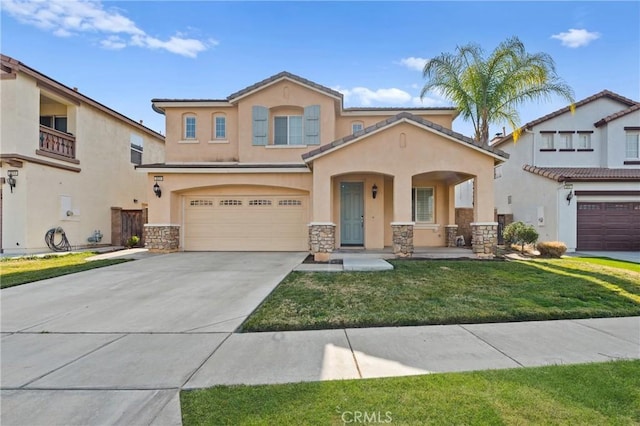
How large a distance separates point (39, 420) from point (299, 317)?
324 centimetres

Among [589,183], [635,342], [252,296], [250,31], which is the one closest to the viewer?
[635,342]

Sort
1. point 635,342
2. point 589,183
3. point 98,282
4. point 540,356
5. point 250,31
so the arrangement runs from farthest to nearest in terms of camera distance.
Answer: point 589,183, point 250,31, point 98,282, point 635,342, point 540,356

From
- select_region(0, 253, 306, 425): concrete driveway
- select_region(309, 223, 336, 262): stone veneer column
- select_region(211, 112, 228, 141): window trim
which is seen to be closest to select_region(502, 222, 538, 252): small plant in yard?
select_region(309, 223, 336, 262): stone veneer column

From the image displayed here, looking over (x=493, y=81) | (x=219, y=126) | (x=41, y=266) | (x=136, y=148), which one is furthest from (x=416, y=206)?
(x=136, y=148)

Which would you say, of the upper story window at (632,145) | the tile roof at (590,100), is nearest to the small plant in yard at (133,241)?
the tile roof at (590,100)

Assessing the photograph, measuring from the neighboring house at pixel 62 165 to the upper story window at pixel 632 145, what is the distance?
25.3 meters

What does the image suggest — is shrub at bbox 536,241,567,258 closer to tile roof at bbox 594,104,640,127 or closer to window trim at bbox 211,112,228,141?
tile roof at bbox 594,104,640,127

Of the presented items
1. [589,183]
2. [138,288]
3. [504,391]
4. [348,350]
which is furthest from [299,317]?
[589,183]

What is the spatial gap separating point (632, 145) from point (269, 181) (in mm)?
18902

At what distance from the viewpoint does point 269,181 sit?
14047 mm

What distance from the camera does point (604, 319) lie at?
210 inches

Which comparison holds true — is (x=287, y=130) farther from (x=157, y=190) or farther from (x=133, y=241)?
(x=133, y=241)

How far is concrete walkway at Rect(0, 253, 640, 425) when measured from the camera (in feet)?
10.2

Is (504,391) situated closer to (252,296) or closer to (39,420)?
(39,420)
